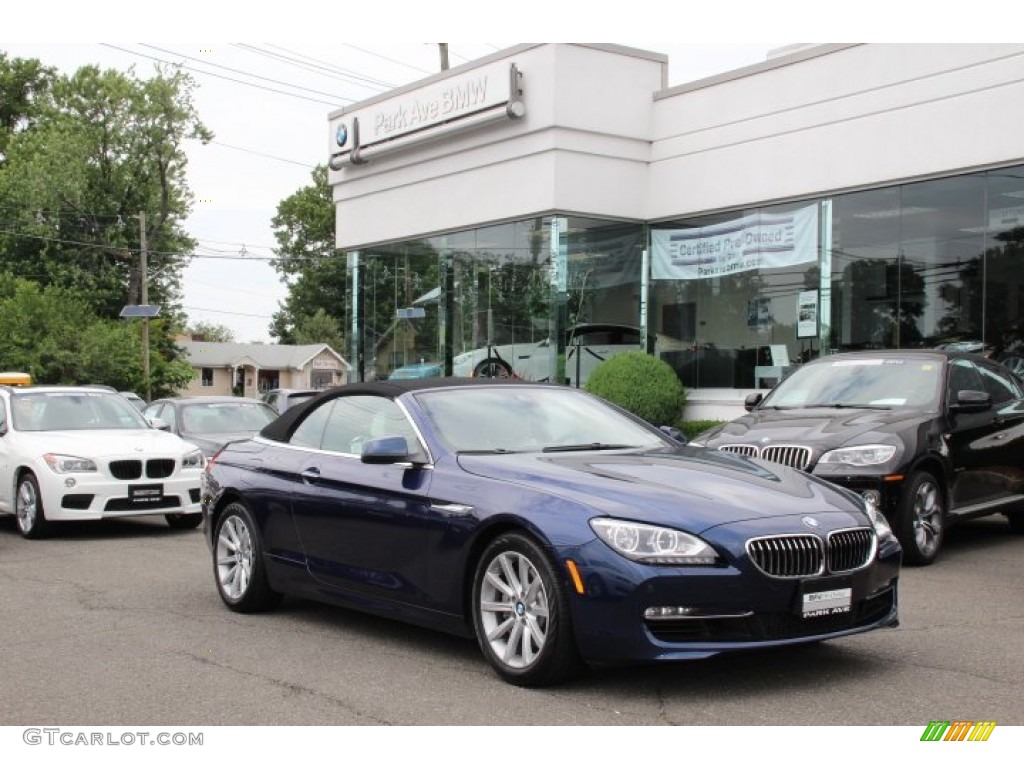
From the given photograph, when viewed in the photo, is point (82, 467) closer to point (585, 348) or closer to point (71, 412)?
point (71, 412)

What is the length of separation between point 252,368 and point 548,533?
95.3m

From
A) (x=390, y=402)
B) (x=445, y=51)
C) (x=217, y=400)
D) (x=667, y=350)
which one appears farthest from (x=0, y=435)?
(x=445, y=51)

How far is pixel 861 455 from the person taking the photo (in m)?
9.56

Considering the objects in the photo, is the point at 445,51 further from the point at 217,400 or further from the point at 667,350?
the point at 217,400

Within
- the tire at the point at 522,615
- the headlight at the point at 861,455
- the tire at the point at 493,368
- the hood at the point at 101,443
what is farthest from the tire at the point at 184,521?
→ the tire at the point at 493,368

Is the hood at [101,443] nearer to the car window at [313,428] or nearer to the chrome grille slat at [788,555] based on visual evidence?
the car window at [313,428]

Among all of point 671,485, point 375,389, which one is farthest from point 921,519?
point 375,389

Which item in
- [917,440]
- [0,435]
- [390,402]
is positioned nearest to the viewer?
[390,402]

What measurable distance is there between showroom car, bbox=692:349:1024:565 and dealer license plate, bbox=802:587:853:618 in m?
3.87

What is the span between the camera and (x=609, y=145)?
21594 millimetres

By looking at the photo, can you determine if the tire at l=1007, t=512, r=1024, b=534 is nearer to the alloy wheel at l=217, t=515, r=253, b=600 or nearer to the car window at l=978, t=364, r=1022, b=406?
the car window at l=978, t=364, r=1022, b=406

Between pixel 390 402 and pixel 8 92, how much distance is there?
2574 inches

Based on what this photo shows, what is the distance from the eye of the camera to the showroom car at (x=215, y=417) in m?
16.3
